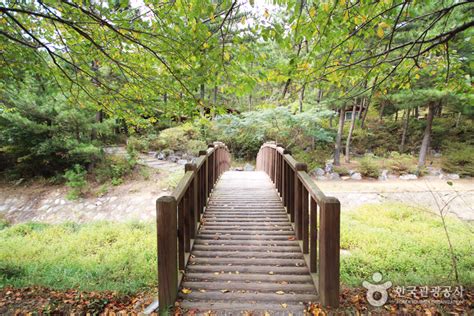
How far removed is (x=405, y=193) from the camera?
381 inches

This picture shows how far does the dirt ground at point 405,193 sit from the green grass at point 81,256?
22.0 ft

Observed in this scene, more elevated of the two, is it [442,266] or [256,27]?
[256,27]

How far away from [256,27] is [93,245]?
584cm

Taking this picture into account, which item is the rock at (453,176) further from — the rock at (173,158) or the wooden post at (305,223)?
the rock at (173,158)

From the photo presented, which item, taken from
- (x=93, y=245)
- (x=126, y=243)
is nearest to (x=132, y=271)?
(x=126, y=243)

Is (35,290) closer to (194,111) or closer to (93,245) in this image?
(93,245)

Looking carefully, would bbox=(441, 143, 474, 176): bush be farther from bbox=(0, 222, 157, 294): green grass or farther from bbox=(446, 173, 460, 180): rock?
bbox=(0, 222, 157, 294): green grass

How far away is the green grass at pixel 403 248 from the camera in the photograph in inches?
139

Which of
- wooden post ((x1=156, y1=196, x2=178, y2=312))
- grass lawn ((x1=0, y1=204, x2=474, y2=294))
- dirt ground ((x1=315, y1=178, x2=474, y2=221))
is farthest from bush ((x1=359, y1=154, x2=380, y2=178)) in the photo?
wooden post ((x1=156, y1=196, x2=178, y2=312))

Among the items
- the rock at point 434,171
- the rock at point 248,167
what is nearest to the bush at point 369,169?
the rock at point 434,171

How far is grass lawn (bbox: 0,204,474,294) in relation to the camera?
11.4 ft

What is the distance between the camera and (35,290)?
3098 mm

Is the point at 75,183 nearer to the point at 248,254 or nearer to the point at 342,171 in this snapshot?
the point at 248,254

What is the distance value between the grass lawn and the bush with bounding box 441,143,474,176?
25.4 ft
